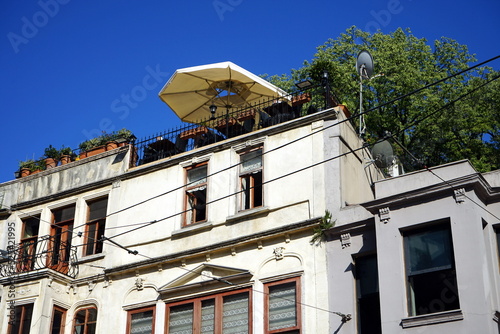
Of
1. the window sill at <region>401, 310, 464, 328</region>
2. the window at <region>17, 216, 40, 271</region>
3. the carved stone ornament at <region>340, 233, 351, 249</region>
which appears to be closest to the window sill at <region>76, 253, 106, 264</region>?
the window at <region>17, 216, 40, 271</region>

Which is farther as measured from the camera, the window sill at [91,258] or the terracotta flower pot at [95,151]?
the terracotta flower pot at [95,151]

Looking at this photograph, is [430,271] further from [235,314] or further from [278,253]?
[235,314]

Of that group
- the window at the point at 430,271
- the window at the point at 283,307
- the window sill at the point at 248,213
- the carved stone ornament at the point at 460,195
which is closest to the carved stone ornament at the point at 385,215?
the window at the point at 430,271

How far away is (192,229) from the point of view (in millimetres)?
25359

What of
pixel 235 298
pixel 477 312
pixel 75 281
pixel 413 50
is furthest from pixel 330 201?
pixel 413 50

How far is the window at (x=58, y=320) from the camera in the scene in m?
26.2

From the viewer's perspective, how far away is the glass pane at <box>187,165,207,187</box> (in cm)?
2639

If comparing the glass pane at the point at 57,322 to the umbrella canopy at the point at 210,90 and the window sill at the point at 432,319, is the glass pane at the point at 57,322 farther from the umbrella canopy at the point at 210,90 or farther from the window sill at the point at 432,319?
the window sill at the point at 432,319

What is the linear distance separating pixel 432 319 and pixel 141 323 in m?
9.41

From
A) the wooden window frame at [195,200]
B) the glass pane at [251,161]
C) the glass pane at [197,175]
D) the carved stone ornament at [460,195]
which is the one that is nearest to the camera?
the carved stone ornament at [460,195]

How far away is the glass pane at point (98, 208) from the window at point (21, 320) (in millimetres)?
3739

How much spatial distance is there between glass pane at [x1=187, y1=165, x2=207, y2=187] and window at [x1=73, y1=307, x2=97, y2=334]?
4930mm

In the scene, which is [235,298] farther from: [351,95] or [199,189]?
[351,95]

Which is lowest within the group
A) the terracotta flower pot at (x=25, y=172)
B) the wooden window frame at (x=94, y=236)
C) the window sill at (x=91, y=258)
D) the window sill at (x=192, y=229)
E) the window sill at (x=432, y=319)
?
the window sill at (x=432, y=319)
